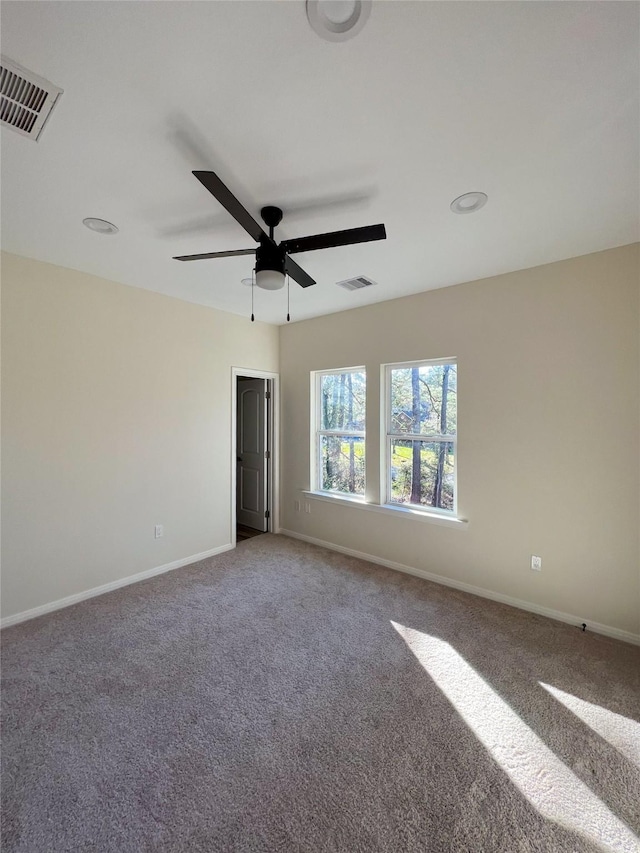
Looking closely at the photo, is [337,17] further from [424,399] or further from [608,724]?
[608,724]

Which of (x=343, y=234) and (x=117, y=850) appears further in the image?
(x=343, y=234)

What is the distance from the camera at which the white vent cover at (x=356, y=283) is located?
3.20 meters

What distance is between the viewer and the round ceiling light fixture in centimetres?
108

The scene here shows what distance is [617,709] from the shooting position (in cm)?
193

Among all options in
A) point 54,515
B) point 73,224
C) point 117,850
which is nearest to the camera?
point 117,850

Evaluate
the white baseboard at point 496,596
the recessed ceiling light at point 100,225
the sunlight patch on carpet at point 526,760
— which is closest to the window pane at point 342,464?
the white baseboard at point 496,596

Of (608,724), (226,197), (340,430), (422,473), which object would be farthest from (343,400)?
(608,724)

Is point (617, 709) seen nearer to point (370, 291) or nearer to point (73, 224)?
point (370, 291)

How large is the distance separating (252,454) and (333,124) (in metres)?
4.10

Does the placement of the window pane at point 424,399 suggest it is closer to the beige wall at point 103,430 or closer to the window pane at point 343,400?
the window pane at point 343,400

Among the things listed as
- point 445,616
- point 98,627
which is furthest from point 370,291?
point 98,627

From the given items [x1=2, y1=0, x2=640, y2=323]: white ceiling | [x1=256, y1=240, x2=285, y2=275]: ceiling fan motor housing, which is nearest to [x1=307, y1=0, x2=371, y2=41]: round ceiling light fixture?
[x1=2, y1=0, x2=640, y2=323]: white ceiling

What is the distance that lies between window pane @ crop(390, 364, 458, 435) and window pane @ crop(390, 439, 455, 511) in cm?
15

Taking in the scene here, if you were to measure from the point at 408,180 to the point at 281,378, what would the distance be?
3.21 metres
